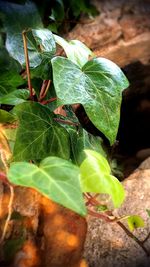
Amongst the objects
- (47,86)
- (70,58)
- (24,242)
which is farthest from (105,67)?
(24,242)

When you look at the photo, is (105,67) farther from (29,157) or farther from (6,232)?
(6,232)

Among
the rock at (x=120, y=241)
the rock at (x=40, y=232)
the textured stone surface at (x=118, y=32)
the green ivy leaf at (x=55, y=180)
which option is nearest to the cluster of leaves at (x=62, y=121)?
the green ivy leaf at (x=55, y=180)

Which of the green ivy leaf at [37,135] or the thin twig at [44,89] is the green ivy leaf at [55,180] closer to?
the green ivy leaf at [37,135]

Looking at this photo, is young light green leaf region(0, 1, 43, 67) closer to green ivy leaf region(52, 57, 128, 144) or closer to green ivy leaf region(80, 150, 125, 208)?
green ivy leaf region(52, 57, 128, 144)

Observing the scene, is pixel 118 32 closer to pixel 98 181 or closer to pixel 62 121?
pixel 62 121

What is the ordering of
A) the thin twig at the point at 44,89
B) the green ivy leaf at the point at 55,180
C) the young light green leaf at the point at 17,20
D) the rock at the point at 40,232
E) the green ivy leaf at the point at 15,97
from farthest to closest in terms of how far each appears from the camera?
the young light green leaf at the point at 17,20
the thin twig at the point at 44,89
the green ivy leaf at the point at 15,97
the rock at the point at 40,232
the green ivy leaf at the point at 55,180

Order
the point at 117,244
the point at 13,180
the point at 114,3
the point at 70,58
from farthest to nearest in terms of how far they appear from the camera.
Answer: the point at 114,3 < the point at 117,244 < the point at 70,58 < the point at 13,180
